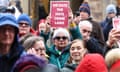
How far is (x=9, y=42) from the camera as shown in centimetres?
541

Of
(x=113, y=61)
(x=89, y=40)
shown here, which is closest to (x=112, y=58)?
(x=113, y=61)

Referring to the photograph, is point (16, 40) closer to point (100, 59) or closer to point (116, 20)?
point (100, 59)

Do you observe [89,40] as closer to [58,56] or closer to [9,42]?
[58,56]

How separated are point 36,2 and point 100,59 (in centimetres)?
1935

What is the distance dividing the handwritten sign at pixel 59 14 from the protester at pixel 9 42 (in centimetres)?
321

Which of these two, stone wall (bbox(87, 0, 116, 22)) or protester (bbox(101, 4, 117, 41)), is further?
stone wall (bbox(87, 0, 116, 22))

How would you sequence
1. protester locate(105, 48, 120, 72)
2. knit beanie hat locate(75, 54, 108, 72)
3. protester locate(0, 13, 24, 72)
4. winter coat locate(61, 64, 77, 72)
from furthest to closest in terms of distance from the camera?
1. winter coat locate(61, 64, 77, 72)
2. protester locate(0, 13, 24, 72)
3. protester locate(105, 48, 120, 72)
4. knit beanie hat locate(75, 54, 108, 72)

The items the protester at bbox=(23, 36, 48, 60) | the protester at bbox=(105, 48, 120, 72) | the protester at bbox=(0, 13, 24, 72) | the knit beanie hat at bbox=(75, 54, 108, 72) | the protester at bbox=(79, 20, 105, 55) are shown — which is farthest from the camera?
the protester at bbox=(79, 20, 105, 55)

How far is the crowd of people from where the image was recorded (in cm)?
449

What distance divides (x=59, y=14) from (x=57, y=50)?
178 cm

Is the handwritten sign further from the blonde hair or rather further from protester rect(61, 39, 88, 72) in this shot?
the blonde hair

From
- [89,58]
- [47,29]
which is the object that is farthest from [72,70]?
[47,29]

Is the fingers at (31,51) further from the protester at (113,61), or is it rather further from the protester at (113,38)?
the protester at (113,61)

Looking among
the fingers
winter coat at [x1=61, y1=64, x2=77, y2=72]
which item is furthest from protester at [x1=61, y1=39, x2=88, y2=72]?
the fingers
